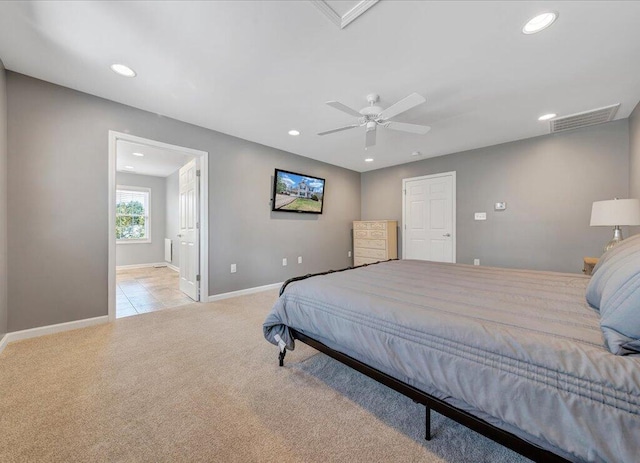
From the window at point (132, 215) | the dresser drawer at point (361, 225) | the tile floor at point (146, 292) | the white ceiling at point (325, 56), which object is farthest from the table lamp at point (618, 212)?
the window at point (132, 215)

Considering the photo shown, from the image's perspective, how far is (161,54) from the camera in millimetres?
2059

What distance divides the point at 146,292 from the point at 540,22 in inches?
217

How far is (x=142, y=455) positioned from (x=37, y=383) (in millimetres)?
1208

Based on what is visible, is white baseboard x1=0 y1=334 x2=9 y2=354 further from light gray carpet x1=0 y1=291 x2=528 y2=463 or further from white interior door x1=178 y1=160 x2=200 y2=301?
white interior door x1=178 y1=160 x2=200 y2=301

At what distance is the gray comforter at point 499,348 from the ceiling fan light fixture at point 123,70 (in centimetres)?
240

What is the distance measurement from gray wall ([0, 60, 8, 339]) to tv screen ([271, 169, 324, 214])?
2899 mm

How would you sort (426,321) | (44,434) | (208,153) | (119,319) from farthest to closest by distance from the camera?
(208,153) < (119,319) < (44,434) < (426,321)

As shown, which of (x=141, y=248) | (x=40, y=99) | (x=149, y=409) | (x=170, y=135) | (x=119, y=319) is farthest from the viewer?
(x=141, y=248)

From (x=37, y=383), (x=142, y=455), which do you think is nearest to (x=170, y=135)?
(x=37, y=383)

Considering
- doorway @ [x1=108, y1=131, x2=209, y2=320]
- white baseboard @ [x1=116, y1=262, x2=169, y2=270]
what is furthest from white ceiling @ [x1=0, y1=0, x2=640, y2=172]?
white baseboard @ [x1=116, y1=262, x2=169, y2=270]

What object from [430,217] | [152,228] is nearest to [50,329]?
[152,228]

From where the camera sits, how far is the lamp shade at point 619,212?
7.91 feet

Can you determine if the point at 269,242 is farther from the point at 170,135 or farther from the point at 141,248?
the point at 141,248

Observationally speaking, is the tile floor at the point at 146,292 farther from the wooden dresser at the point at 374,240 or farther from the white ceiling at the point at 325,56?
the wooden dresser at the point at 374,240
